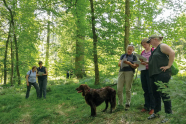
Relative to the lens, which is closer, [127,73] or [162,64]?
[162,64]

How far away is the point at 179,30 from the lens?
7137mm

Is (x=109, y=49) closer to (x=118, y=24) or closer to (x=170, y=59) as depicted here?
(x=118, y=24)

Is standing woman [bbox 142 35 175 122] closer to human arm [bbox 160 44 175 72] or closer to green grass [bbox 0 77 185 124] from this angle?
human arm [bbox 160 44 175 72]

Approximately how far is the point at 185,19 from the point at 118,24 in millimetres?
3392

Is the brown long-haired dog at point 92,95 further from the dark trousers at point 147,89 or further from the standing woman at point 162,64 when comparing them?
the standing woman at point 162,64

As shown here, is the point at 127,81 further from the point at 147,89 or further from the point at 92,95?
the point at 92,95

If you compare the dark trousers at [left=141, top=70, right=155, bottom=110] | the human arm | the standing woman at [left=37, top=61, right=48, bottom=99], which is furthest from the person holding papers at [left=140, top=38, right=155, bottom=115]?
the standing woman at [left=37, top=61, right=48, bottom=99]

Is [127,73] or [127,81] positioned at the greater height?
[127,73]

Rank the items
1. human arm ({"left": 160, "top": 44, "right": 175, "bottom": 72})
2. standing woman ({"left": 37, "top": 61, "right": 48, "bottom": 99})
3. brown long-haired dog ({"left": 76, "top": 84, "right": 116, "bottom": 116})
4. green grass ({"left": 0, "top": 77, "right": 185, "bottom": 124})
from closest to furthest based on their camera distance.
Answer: human arm ({"left": 160, "top": 44, "right": 175, "bottom": 72})
green grass ({"left": 0, "top": 77, "right": 185, "bottom": 124})
brown long-haired dog ({"left": 76, "top": 84, "right": 116, "bottom": 116})
standing woman ({"left": 37, "top": 61, "right": 48, "bottom": 99})

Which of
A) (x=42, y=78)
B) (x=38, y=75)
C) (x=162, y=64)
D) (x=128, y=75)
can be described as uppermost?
(x=162, y=64)

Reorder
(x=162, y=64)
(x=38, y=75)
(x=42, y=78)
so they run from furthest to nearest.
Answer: (x=42, y=78) < (x=38, y=75) < (x=162, y=64)

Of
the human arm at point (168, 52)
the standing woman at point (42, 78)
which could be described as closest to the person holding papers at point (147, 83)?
the human arm at point (168, 52)

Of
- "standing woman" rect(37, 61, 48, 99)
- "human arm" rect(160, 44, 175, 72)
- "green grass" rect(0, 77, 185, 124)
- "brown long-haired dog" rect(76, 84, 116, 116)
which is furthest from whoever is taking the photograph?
"standing woman" rect(37, 61, 48, 99)

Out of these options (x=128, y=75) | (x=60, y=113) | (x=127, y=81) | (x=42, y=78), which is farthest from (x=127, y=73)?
(x=42, y=78)
